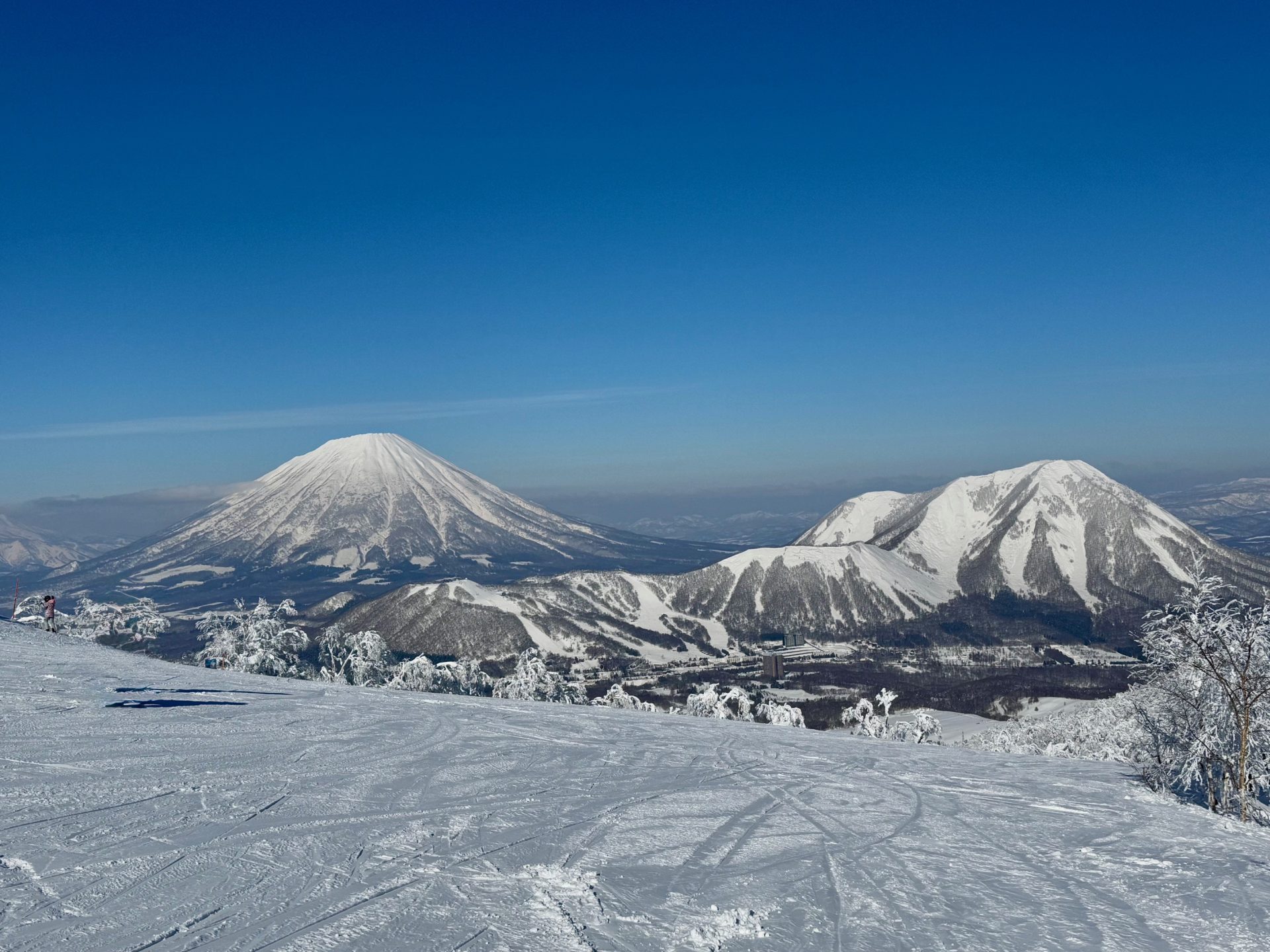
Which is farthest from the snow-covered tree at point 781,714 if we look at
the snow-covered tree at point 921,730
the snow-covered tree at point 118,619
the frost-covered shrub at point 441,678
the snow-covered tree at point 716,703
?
the snow-covered tree at point 118,619

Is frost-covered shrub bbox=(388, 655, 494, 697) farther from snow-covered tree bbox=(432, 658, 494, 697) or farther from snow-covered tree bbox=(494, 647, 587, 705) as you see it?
snow-covered tree bbox=(494, 647, 587, 705)

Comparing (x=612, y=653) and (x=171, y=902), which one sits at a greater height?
(x=171, y=902)

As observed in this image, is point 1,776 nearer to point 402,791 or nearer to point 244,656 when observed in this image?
point 402,791

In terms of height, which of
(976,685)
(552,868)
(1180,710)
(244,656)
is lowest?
(976,685)

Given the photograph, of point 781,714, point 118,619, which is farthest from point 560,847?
point 118,619

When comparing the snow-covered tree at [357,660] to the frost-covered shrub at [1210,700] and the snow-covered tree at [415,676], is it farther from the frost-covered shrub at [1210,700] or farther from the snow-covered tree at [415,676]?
the frost-covered shrub at [1210,700]

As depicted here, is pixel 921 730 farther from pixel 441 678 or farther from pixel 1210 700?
pixel 1210 700

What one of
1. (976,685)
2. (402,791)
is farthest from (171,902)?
(976,685)
